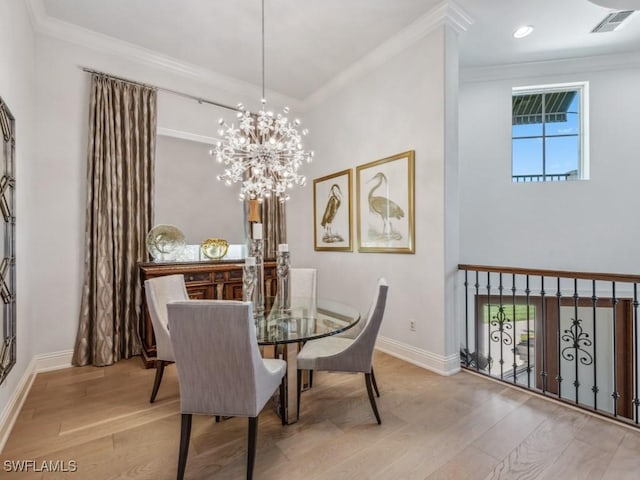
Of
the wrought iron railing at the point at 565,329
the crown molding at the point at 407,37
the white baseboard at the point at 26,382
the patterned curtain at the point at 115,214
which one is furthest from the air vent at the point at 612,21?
the white baseboard at the point at 26,382

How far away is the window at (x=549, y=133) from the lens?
4.16 m

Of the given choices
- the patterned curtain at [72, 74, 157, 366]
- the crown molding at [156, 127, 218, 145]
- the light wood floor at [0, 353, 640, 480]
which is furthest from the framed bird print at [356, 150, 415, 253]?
the patterned curtain at [72, 74, 157, 366]

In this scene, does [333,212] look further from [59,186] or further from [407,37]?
[59,186]

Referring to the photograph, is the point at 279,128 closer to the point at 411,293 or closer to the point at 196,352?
the point at 196,352

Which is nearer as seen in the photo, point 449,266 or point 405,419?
point 405,419

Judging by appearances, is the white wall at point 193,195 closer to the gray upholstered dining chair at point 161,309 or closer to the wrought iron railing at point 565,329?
the gray upholstered dining chair at point 161,309

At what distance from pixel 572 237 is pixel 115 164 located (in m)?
5.55

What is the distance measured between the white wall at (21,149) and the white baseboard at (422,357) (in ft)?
10.3

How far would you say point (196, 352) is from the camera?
1517 millimetres

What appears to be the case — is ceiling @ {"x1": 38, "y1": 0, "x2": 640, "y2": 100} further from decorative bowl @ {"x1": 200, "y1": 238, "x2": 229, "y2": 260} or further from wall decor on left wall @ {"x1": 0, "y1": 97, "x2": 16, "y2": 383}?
decorative bowl @ {"x1": 200, "y1": 238, "x2": 229, "y2": 260}

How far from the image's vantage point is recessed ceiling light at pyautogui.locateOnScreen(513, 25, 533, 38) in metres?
3.19

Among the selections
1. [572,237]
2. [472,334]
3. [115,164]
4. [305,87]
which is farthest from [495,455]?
[305,87]

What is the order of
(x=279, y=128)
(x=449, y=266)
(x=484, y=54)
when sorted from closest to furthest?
(x=279, y=128)
(x=449, y=266)
(x=484, y=54)

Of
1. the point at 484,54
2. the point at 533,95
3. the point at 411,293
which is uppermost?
the point at 484,54
